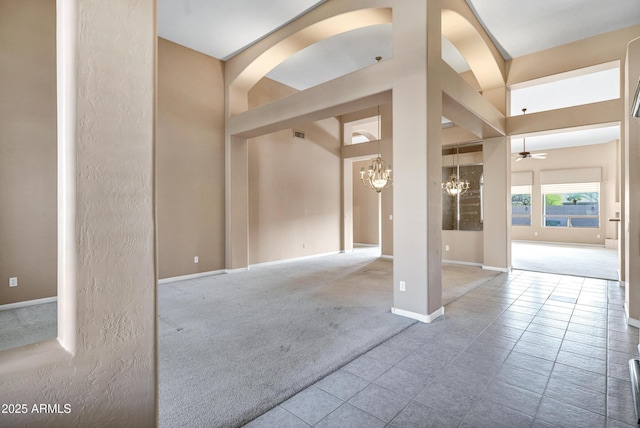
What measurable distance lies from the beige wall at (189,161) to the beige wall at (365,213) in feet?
20.0

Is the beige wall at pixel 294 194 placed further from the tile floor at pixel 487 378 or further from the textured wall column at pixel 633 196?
the textured wall column at pixel 633 196

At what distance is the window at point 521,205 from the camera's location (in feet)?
41.1

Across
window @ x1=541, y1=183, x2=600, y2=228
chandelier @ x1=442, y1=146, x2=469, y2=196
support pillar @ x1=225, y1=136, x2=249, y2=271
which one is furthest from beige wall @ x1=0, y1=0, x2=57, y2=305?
window @ x1=541, y1=183, x2=600, y2=228

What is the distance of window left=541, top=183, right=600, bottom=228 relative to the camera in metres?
11.2

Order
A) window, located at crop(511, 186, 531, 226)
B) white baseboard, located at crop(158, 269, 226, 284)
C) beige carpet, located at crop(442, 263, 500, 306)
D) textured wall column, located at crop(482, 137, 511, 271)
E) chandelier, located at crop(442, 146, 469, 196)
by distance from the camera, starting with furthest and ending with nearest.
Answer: window, located at crop(511, 186, 531, 226), chandelier, located at crop(442, 146, 469, 196), textured wall column, located at crop(482, 137, 511, 271), white baseboard, located at crop(158, 269, 226, 284), beige carpet, located at crop(442, 263, 500, 306)

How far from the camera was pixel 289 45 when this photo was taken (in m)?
5.35

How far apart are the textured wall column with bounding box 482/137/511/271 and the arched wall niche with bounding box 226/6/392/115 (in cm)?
368

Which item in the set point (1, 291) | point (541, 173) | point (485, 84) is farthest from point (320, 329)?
point (541, 173)

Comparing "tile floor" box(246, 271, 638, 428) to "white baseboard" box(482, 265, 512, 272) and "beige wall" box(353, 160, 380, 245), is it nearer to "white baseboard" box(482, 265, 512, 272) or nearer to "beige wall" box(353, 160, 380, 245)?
"white baseboard" box(482, 265, 512, 272)

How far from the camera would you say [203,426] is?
1877 mm

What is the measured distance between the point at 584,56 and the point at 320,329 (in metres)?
6.52

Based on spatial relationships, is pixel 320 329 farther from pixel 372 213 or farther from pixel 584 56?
pixel 372 213

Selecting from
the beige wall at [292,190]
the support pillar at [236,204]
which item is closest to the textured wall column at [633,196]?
the support pillar at [236,204]

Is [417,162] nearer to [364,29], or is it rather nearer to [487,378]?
[487,378]
